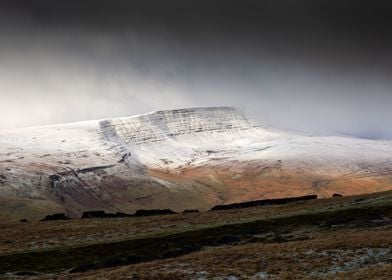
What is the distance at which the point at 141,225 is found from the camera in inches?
2628

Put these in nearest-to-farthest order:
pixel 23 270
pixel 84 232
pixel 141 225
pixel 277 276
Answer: pixel 277 276 < pixel 23 270 < pixel 84 232 < pixel 141 225

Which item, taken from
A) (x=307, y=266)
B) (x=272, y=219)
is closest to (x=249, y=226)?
(x=272, y=219)

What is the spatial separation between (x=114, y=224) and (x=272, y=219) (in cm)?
1944

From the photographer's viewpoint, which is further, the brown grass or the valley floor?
the valley floor

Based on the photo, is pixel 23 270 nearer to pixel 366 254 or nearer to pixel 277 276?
pixel 277 276

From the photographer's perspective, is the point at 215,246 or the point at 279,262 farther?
the point at 215,246

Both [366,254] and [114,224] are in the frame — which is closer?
[366,254]

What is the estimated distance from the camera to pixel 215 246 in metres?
50.2

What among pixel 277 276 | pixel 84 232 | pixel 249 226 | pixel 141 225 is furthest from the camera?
pixel 141 225

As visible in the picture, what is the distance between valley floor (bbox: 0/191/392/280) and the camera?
38.8m

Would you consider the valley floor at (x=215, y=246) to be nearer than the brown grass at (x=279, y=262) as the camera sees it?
No

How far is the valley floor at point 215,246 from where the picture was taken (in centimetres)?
3878

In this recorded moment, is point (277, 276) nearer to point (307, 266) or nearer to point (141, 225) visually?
point (307, 266)

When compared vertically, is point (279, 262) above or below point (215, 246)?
below
